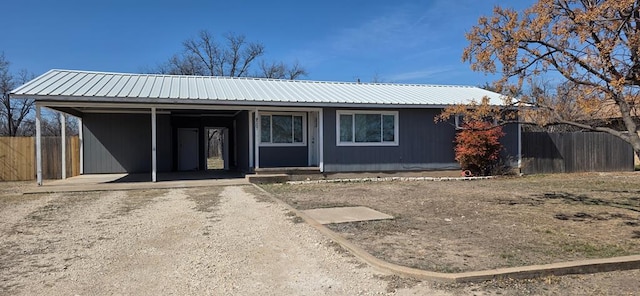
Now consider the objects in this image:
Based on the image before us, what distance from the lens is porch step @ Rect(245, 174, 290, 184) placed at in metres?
14.0

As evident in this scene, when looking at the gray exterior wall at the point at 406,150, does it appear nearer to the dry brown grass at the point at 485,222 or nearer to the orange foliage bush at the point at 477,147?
the orange foliage bush at the point at 477,147

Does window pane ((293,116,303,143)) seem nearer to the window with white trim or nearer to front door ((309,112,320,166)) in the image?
the window with white trim

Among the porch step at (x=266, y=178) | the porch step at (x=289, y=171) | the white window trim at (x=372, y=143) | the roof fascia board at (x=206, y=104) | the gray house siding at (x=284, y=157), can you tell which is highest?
the roof fascia board at (x=206, y=104)

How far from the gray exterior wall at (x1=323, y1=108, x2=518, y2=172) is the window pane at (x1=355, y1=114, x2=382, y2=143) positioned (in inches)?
13.5

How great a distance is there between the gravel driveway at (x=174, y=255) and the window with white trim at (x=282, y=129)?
6.92 metres

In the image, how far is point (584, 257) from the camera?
203 inches

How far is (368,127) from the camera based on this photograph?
52.0 ft

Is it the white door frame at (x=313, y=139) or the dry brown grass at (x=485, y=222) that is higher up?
the white door frame at (x=313, y=139)

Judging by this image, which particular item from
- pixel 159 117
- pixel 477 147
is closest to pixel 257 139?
pixel 159 117

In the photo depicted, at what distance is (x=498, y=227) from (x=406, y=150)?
9.12m

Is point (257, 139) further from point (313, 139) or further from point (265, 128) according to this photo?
point (313, 139)

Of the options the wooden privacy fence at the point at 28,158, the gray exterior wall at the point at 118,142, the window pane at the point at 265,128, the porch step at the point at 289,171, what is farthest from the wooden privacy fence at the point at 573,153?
the wooden privacy fence at the point at 28,158

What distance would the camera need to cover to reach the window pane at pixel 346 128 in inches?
613

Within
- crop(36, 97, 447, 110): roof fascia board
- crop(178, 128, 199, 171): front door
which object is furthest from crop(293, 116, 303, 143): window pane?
crop(178, 128, 199, 171): front door
